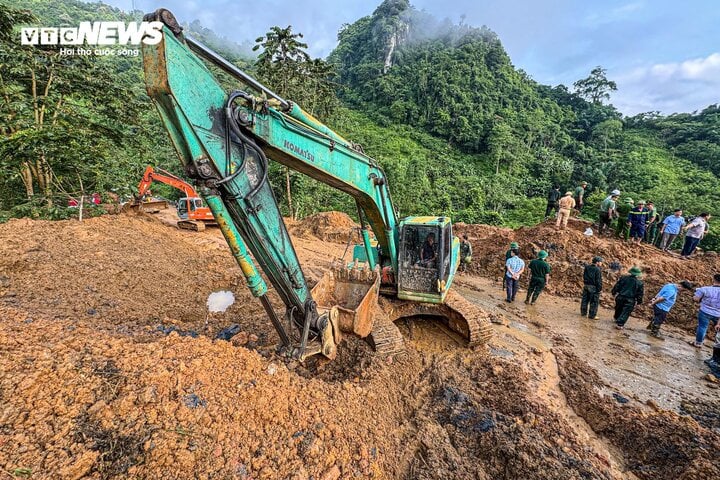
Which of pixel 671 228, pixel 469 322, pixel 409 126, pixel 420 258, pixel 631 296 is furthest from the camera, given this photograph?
pixel 409 126

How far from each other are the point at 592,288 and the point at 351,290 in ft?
18.9

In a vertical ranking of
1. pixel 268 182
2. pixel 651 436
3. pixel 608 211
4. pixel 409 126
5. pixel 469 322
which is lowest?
pixel 651 436

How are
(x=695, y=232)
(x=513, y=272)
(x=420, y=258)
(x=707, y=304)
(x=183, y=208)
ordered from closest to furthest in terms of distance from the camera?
(x=420, y=258)
(x=707, y=304)
(x=513, y=272)
(x=695, y=232)
(x=183, y=208)

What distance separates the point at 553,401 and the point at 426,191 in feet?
71.1

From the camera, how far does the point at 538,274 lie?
7.77 metres

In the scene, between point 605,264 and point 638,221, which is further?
point 638,221

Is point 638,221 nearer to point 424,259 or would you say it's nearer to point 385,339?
point 424,259

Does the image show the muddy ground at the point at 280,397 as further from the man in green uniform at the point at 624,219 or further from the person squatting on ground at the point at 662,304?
the man in green uniform at the point at 624,219

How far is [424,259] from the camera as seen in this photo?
537 cm

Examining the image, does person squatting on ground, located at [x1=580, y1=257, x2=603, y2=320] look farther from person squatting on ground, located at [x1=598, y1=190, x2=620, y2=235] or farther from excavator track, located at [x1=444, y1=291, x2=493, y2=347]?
person squatting on ground, located at [x1=598, y1=190, x2=620, y2=235]

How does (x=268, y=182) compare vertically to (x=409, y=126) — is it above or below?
below

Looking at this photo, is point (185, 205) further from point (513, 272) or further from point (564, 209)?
point (564, 209)

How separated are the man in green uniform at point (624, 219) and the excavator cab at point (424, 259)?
351 inches

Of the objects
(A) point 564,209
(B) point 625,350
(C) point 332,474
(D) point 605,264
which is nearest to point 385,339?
(C) point 332,474
